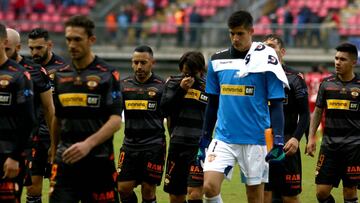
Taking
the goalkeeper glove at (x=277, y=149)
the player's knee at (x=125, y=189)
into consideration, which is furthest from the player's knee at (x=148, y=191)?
the goalkeeper glove at (x=277, y=149)

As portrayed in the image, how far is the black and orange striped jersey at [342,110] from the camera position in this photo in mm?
12000

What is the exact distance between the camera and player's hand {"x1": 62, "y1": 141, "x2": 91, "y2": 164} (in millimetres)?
8141

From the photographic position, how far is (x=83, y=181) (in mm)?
8531

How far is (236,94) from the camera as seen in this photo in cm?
945

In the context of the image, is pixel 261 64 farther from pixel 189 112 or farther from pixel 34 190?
pixel 34 190

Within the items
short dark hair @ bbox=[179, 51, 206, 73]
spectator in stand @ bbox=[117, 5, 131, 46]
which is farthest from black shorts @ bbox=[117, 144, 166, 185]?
spectator in stand @ bbox=[117, 5, 131, 46]

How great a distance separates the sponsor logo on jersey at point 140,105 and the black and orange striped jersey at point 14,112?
2993 millimetres

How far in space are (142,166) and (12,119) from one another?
10.2 feet

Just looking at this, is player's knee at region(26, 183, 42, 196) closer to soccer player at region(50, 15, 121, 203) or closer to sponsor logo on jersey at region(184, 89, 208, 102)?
sponsor logo on jersey at region(184, 89, 208, 102)

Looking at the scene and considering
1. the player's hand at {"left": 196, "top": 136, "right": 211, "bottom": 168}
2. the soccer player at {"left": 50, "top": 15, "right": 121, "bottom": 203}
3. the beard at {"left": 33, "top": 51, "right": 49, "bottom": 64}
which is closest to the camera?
the soccer player at {"left": 50, "top": 15, "right": 121, "bottom": 203}

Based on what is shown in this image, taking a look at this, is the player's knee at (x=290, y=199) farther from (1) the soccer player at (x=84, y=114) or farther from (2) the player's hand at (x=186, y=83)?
(1) the soccer player at (x=84, y=114)

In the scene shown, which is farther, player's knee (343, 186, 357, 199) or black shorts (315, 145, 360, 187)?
player's knee (343, 186, 357, 199)

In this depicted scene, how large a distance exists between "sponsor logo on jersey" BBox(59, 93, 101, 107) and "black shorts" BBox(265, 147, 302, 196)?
11.2 ft

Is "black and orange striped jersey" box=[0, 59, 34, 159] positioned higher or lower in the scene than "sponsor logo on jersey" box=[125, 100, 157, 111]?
higher
